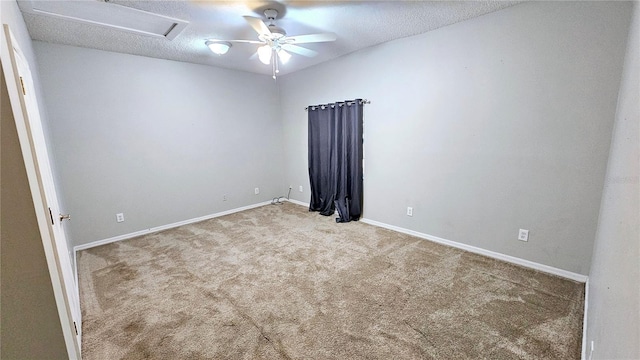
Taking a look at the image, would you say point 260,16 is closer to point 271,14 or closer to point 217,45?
point 271,14

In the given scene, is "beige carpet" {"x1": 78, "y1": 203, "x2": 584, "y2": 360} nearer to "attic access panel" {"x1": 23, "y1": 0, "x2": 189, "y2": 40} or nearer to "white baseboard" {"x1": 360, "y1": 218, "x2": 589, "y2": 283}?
"white baseboard" {"x1": 360, "y1": 218, "x2": 589, "y2": 283}

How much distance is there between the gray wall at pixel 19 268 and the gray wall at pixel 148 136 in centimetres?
269

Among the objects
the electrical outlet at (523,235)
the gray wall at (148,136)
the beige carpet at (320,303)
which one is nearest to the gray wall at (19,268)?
the beige carpet at (320,303)

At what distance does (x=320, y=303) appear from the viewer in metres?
2.11

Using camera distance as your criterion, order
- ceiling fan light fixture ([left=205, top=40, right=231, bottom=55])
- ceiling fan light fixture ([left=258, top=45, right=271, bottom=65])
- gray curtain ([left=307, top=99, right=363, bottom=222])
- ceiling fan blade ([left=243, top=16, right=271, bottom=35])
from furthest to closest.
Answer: gray curtain ([left=307, top=99, right=363, bottom=222]) → ceiling fan light fixture ([left=205, top=40, right=231, bottom=55]) → ceiling fan light fixture ([left=258, top=45, right=271, bottom=65]) → ceiling fan blade ([left=243, top=16, right=271, bottom=35])

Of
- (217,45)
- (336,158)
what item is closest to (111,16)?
(217,45)

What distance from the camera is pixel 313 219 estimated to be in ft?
13.7

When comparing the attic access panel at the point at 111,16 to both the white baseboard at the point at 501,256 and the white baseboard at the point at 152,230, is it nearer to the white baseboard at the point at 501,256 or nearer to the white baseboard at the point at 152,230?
the white baseboard at the point at 152,230

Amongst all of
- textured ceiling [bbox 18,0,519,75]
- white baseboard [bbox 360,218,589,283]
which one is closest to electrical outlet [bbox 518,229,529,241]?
white baseboard [bbox 360,218,589,283]

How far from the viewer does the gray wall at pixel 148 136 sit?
10.2ft

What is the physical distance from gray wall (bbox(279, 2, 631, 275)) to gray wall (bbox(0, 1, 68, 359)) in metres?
3.28

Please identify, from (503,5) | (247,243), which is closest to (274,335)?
(247,243)

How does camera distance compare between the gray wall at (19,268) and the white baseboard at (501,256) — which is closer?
the gray wall at (19,268)

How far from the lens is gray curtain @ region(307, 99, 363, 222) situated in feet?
12.7
